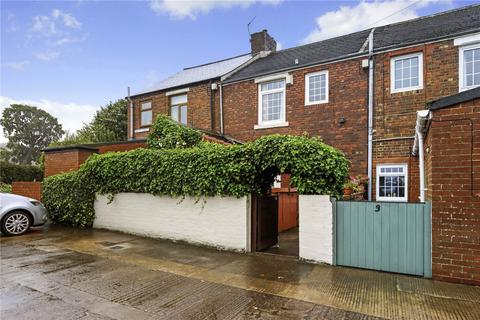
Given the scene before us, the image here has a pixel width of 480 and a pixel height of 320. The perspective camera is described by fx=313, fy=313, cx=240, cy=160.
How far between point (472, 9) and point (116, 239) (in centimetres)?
1457

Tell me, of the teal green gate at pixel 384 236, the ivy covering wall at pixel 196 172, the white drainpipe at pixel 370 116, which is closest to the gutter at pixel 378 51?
the white drainpipe at pixel 370 116

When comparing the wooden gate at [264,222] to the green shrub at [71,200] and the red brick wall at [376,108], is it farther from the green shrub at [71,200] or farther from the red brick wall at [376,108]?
the green shrub at [71,200]

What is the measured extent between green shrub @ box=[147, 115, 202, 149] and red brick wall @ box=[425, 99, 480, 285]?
7.28 metres

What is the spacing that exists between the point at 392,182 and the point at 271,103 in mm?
5652

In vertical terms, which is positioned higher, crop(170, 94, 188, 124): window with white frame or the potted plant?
crop(170, 94, 188, 124): window with white frame

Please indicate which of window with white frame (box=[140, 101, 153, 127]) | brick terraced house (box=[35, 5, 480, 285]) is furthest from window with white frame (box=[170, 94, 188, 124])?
window with white frame (box=[140, 101, 153, 127])

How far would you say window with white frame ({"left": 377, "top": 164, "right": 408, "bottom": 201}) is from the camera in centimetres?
1032

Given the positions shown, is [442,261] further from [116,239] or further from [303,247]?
[116,239]

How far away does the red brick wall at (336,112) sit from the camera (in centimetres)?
1115

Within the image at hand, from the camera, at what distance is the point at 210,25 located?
12.5 meters

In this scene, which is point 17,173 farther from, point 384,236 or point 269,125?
point 384,236

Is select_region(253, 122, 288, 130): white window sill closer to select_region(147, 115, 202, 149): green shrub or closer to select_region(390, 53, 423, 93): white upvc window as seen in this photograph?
select_region(147, 115, 202, 149): green shrub

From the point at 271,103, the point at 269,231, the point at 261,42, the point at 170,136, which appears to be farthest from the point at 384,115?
the point at 261,42

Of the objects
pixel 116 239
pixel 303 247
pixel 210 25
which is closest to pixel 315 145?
pixel 303 247
